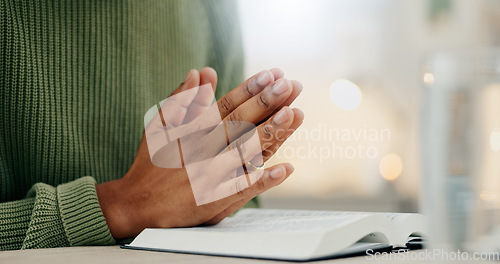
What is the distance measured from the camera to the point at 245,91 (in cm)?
57

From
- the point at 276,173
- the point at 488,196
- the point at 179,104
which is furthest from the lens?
the point at 179,104

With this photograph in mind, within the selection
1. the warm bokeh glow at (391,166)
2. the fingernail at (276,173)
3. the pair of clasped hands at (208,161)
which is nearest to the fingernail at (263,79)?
the pair of clasped hands at (208,161)

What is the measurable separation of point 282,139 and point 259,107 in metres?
0.05

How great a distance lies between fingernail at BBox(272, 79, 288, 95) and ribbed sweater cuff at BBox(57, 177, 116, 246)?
0.25m

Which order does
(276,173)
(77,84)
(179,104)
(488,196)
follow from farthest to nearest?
(77,84), (179,104), (276,173), (488,196)

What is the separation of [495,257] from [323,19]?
64 cm

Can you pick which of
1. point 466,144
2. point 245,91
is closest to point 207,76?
point 245,91

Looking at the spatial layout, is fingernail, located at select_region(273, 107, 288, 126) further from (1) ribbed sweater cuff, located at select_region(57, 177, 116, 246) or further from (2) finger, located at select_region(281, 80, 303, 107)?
(1) ribbed sweater cuff, located at select_region(57, 177, 116, 246)

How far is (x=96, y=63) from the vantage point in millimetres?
835

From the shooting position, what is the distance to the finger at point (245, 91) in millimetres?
558

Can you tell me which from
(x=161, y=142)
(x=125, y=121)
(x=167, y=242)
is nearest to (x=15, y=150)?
(x=125, y=121)

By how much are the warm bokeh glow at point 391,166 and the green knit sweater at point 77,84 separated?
1.30 ft

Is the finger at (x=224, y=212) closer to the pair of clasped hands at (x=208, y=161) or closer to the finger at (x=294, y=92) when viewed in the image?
the pair of clasped hands at (x=208, y=161)

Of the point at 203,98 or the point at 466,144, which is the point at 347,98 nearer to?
the point at 203,98
